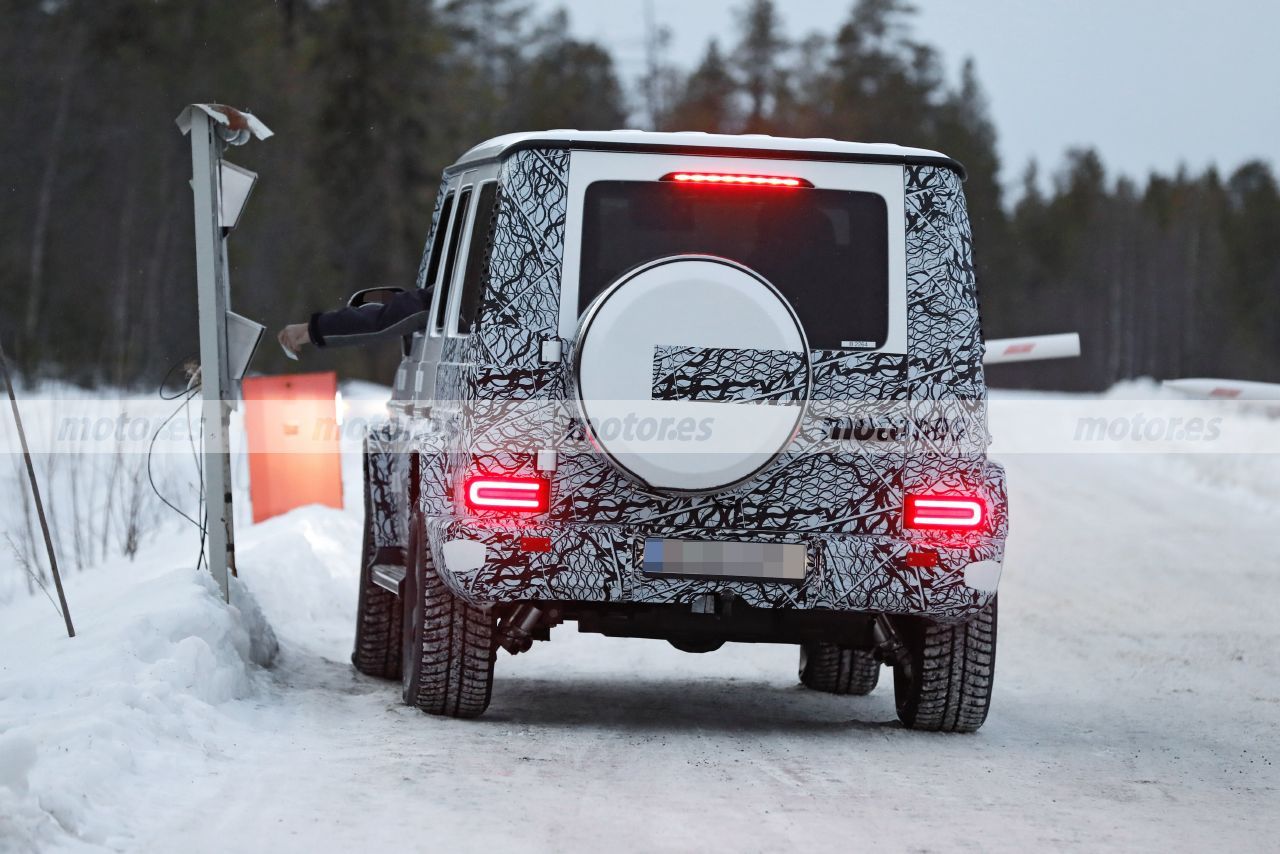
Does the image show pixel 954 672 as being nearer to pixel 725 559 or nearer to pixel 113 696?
pixel 725 559

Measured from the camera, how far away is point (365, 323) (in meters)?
7.75

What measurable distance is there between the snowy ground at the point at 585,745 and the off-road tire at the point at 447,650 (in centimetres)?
11

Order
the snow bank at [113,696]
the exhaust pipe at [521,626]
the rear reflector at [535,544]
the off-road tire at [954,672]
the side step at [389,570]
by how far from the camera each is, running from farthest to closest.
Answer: the side step at [389,570], the off-road tire at [954,672], the exhaust pipe at [521,626], the rear reflector at [535,544], the snow bank at [113,696]

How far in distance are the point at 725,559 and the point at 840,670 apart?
8.42ft

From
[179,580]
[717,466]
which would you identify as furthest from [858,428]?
[179,580]

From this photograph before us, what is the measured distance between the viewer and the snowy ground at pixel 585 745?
190 inches

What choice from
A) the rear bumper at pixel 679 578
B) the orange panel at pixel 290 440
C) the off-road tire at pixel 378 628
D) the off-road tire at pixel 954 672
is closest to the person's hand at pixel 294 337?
the off-road tire at pixel 378 628

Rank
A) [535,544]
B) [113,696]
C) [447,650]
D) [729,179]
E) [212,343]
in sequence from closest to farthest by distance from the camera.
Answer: [113,696] < [535,544] < [729,179] < [447,650] < [212,343]

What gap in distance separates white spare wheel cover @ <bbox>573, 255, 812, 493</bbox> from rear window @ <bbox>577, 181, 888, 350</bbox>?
331 millimetres

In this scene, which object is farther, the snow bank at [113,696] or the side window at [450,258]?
the side window at [450,258]

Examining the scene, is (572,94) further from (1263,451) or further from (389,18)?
(1263,451)

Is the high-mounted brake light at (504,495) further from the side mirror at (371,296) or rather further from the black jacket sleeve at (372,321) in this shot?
the side mirror at (371,296)

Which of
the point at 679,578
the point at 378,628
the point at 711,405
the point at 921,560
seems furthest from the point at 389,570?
the point at 921,560

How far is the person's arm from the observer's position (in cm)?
762
